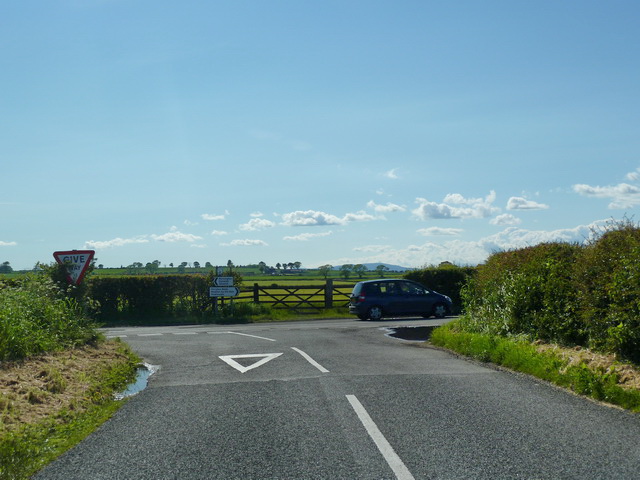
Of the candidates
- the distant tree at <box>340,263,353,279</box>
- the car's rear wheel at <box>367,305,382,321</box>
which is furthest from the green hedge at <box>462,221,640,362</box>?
the distant tree at <box>340,263,353,279</box>

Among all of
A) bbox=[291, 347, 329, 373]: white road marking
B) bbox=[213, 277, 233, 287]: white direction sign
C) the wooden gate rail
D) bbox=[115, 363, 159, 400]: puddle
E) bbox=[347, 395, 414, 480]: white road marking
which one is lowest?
bbox=[347, 395, 414, 480]: white road marking

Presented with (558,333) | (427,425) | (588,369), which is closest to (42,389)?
(427,425)

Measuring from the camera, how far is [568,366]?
31.9 ft

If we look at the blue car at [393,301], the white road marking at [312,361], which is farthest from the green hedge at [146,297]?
the white road marking at [312,361]

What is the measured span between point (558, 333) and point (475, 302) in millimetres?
5254

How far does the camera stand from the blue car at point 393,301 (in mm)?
27156

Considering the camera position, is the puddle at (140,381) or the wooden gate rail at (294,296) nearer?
the puddle at (140,381)

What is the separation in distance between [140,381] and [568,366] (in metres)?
7.25

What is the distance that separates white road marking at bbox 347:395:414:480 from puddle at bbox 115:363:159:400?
3.74m

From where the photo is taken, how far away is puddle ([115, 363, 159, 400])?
957 centimetres

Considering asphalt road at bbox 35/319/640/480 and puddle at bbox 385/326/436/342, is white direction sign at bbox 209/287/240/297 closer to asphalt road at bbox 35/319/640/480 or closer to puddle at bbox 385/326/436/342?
puddle at bbox 385/326/436/342

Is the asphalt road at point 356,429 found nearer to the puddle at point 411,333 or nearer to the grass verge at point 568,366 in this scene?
the grass verge at point 568,366

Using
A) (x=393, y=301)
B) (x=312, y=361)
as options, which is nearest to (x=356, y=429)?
(x=312, y=361)

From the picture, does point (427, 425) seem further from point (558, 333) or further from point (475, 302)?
point (475, 302)
